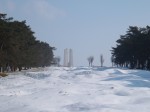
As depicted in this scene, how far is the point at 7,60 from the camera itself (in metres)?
50.6

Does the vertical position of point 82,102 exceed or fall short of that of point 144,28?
it falls short

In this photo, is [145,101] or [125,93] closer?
[145,101]

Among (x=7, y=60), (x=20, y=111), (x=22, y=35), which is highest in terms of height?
(x=22, y=35)

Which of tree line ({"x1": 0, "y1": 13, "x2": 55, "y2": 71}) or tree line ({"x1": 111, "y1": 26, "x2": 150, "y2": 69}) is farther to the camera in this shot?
tree line ({"x1": 111, "y1": 26, "x2": 150, "y2": 69})

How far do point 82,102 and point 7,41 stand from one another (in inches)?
1501

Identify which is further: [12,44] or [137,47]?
[137,47]

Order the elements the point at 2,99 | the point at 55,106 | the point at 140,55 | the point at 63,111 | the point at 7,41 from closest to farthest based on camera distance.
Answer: the point at 63,111
the point at 55,106
the point at 2,99
the point at 7,41
the point at 140,55

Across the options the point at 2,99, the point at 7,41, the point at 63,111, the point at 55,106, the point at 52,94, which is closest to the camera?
the point at 63,111

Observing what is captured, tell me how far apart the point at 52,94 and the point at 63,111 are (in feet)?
16.1

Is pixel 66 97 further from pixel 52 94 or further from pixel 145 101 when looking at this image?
→ pixel 145 101

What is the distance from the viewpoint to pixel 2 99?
15461 mm

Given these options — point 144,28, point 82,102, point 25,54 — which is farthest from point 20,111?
point 144,28

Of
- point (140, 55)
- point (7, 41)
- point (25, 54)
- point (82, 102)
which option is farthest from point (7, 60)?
point (82, 102)

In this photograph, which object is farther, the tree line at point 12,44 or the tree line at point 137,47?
the tree line at point 137,47
